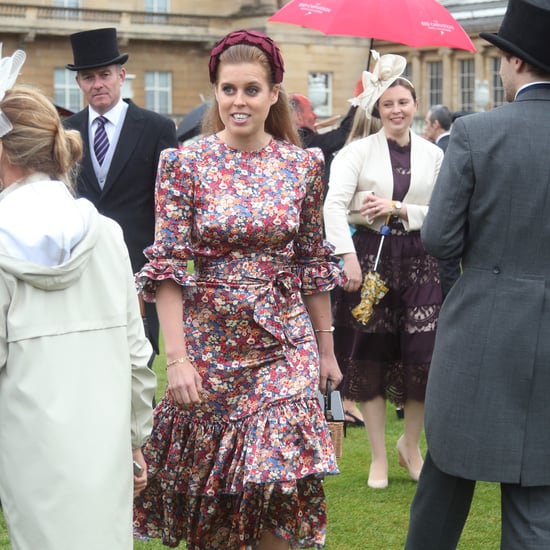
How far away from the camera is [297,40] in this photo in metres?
58.4

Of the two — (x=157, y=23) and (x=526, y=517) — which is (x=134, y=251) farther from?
(x=157, y=23)

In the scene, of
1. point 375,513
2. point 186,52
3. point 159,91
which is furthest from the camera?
point 186,52

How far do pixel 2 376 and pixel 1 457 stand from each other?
0.73 feet

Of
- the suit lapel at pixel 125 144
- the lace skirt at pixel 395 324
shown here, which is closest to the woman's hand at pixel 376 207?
the lace skirt at pixel 395 324

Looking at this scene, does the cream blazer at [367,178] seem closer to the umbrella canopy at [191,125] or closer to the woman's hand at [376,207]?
the woman's hand at [376,207]

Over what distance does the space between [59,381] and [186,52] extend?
181ft

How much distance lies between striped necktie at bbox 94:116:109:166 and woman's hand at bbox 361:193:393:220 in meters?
1.48

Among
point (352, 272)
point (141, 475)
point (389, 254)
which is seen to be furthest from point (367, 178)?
point (141, 475)

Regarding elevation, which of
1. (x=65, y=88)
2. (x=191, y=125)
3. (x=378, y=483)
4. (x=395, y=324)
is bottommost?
(x=65, y=88)

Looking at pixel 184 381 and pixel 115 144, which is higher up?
pixel 115 144

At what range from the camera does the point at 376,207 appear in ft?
21.8

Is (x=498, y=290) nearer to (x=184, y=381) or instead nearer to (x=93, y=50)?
(x=184, y=381)

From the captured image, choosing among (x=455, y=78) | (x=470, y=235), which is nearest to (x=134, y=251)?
(x=470, y=235)

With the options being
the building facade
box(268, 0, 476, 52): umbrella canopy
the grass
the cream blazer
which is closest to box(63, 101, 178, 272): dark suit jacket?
the cream blazer
